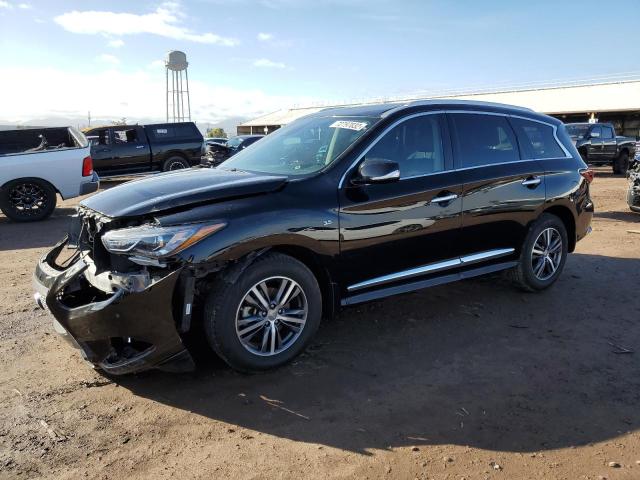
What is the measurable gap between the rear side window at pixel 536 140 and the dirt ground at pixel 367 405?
5.34ft

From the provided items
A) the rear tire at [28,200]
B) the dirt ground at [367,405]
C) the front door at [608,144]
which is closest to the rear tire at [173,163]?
Result: the rear tire at [28,200]

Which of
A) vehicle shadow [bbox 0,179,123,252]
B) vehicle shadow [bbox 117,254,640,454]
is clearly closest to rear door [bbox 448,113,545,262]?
vehicle shadow [bbox 117,254,640,454]

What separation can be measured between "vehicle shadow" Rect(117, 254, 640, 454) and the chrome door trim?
50 centimetres

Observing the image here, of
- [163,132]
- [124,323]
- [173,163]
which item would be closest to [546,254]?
[124,323]

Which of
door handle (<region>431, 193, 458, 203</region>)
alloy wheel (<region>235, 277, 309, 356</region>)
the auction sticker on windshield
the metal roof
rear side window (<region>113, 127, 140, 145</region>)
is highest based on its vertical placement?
the metal roof

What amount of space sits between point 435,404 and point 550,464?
0.76 m

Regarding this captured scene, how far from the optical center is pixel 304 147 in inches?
177

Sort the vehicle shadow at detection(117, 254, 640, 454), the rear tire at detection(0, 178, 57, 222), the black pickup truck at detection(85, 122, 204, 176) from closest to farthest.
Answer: the vehicle shadow at detection(117, 254, 640, 454) → the rear tire at detection(0, 178, 57, 222) → the black pickup truck at detection(85, 122, 204, 176)

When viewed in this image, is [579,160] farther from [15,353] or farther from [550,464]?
[15,353]

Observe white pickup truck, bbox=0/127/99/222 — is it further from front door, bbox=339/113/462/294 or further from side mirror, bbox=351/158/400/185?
side mirror, bbox=351/158/400/185

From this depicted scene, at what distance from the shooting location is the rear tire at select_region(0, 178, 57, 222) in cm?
1033

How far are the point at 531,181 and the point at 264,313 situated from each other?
3.09 m

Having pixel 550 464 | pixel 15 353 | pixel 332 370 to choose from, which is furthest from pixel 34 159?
pixel 550 464

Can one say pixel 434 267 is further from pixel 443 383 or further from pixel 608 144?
pixel 608 144
